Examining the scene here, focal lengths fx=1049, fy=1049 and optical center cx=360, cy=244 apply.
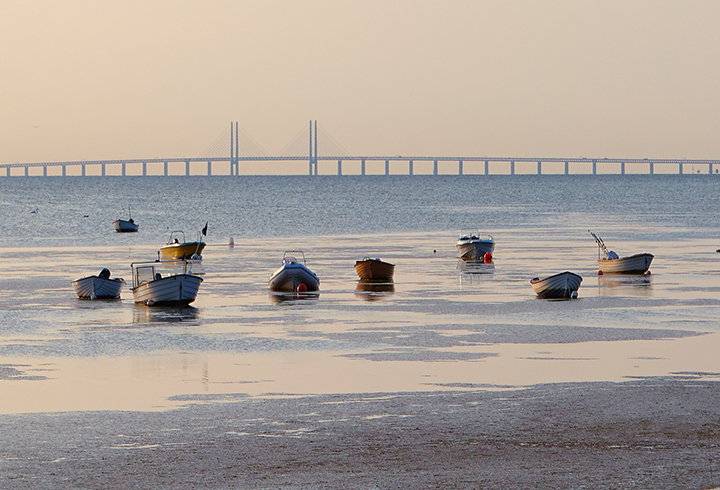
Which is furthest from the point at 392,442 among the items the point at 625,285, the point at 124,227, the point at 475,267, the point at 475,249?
the point at 124,227

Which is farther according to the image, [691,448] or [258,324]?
[258,324]

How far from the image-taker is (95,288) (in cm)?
3794

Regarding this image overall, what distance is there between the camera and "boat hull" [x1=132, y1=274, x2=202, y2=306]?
35.6 metres

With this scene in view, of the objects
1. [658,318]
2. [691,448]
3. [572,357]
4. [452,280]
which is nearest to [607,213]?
[452,280]

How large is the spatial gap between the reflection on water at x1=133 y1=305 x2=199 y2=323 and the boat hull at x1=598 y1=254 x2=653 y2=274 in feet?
66.9

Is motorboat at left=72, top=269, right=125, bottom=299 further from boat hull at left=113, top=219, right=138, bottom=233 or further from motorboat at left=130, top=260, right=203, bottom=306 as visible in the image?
boat hull at left=113, top=219, right=138, bottom=233

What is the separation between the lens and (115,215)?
13038cm

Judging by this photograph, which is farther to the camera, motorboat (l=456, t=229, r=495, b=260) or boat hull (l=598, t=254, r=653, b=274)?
motorboat (l=456, t=229, r=495, b=260)

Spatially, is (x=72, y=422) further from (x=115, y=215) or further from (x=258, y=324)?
(x=115, y=215)

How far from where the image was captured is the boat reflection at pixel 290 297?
3762 cm

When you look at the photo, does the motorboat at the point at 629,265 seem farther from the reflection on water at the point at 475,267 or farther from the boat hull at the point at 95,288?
the boat hull at the point at 95,288

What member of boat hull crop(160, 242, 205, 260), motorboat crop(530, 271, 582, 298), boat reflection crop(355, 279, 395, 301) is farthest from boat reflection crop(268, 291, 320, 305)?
boat hull crop(160, 242, 205, 260)

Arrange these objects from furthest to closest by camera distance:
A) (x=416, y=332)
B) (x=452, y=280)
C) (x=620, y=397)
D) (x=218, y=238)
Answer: (x=218, y=238)
(x=452, y=280)
(x=416, y=332)
(x=620, y=397)

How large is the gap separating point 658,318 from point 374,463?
18.9 meters
